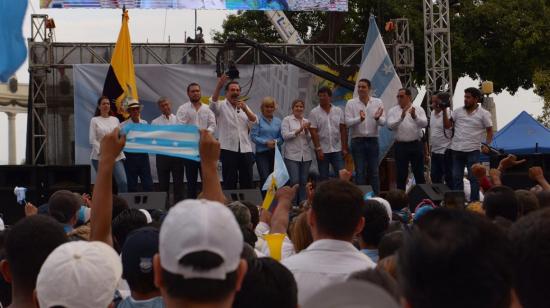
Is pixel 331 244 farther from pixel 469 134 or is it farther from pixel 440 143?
pixel 440 143

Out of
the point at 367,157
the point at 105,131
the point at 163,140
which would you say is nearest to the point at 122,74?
the point at 105,131

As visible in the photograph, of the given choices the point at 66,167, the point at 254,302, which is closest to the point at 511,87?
the point at 66,167

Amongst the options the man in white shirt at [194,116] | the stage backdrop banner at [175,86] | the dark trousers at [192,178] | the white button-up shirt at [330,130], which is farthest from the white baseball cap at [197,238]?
the stage backdrop banner at [175,86]

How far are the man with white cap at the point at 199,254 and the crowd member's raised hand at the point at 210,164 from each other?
1.49 metres

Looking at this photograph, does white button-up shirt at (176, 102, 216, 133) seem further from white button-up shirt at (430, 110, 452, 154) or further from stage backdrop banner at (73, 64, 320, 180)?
stage backdrop banner at (73, 64, 320, 180)

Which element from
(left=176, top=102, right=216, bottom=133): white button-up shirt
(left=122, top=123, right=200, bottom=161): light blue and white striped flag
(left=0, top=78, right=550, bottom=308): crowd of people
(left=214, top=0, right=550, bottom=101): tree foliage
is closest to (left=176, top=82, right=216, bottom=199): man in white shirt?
(left=176, top=102, right=216, bottom=133): white button-up shirt

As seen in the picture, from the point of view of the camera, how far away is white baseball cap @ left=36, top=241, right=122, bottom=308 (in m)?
3.07

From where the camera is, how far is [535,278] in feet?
8.73

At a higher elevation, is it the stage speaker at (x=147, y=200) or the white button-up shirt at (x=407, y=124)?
the white button-up shirt at (x=407, y=124)

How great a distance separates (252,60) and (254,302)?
16481 millimetres

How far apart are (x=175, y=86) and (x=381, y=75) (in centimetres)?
414

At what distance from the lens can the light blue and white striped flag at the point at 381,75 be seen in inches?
645

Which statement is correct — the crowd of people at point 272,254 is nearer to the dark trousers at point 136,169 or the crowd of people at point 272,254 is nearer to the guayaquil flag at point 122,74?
the dark trousers at point 136,169

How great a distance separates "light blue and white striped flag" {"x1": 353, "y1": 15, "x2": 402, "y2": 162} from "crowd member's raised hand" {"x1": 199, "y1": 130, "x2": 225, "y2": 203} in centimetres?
1198
